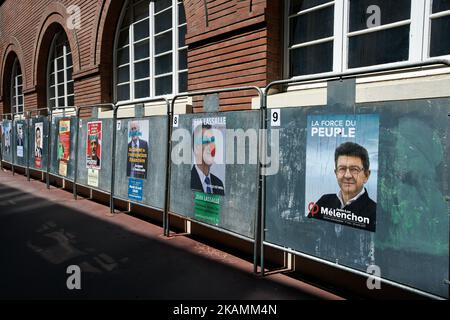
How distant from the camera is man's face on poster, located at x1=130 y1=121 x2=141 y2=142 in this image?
20.4 feet

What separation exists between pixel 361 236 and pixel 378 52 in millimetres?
2084

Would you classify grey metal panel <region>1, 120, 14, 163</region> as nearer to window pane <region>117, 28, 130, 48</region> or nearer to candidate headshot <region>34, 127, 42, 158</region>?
candidate headshot <region>34, 127, 42, 158</region>

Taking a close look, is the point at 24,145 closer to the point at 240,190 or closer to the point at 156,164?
the point at 156,164

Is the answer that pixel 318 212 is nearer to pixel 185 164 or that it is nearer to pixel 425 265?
pixel 425 265

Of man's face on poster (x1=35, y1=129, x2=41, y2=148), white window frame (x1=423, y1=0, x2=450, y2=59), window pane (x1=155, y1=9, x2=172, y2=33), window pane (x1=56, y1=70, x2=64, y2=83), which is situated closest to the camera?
white window frame (x1=423, y1=0, x2=450, y2=59)

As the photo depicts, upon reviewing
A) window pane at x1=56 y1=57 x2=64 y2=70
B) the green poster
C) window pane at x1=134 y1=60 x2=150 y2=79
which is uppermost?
window pane at x1=56 y1=57 x2=64 y2=70

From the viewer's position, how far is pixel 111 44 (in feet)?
29.7

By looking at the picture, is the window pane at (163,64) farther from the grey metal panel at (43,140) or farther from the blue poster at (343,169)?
the blue poster at (343,169)

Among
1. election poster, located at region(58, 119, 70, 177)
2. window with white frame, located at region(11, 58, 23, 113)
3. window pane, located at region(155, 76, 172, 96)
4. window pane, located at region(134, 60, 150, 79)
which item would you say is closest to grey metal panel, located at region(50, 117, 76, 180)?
election poster, located at region(58, 119, 70, 177)

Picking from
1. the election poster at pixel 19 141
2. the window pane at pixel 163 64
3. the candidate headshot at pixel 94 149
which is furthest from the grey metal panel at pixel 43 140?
the window pane at pixel 163 64

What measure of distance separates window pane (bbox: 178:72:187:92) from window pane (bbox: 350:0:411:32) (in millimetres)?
3390

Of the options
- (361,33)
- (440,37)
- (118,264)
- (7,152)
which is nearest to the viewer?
(440,37)

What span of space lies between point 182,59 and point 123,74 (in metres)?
2.56

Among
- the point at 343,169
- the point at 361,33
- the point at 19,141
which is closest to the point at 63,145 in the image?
the point at 19,141
